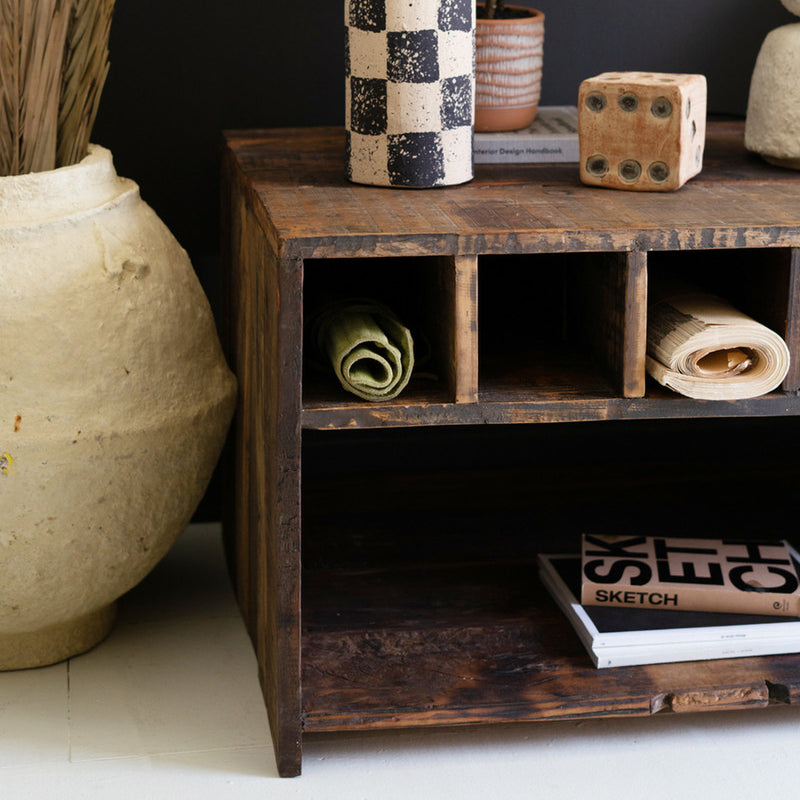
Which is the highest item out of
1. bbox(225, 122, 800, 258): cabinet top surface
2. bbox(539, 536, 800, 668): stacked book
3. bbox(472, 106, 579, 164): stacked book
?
bbox(472, 106, 579, 164): stacked book

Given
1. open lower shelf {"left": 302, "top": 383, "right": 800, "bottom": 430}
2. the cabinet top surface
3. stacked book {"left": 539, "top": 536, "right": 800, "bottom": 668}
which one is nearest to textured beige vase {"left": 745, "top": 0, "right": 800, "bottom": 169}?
the cabinet top surface

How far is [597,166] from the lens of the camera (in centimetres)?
124

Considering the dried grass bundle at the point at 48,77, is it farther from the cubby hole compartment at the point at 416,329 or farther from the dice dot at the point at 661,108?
the dice dot at the point at 661,108

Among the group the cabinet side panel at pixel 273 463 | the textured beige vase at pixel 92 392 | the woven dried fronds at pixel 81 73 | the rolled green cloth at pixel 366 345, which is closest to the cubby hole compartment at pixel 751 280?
the rolled green cloth at pixel 366 345

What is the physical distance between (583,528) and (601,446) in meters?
0.24

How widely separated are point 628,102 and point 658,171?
0.24ft

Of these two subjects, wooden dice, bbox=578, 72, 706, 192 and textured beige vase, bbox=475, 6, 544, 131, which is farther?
textured beige vase, bbox=475, 6, 544, 131

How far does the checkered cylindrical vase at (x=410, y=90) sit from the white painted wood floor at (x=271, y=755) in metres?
0.55

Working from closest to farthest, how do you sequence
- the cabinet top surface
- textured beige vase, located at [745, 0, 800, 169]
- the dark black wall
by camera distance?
1. the cabinet top surface
2. textured beige vase, located at [745, 0, 800, 169]
3. the dark black wall

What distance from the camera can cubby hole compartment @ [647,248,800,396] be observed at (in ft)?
3.66

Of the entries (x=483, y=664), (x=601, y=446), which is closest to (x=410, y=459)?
(x=601, y=446)

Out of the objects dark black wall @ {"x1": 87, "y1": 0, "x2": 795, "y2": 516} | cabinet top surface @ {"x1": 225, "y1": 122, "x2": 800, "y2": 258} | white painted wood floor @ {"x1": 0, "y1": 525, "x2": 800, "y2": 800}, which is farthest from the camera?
dark black wall @ {"x1": 87, "y1": 0, "x2": 795, "y2": 516}

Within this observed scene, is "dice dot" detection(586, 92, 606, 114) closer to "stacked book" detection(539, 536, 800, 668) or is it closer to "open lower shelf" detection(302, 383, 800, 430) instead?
"open lower shelf" detection(302, 383, 800, 430)

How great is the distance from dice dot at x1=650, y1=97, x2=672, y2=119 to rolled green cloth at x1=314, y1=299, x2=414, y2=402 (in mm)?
319
